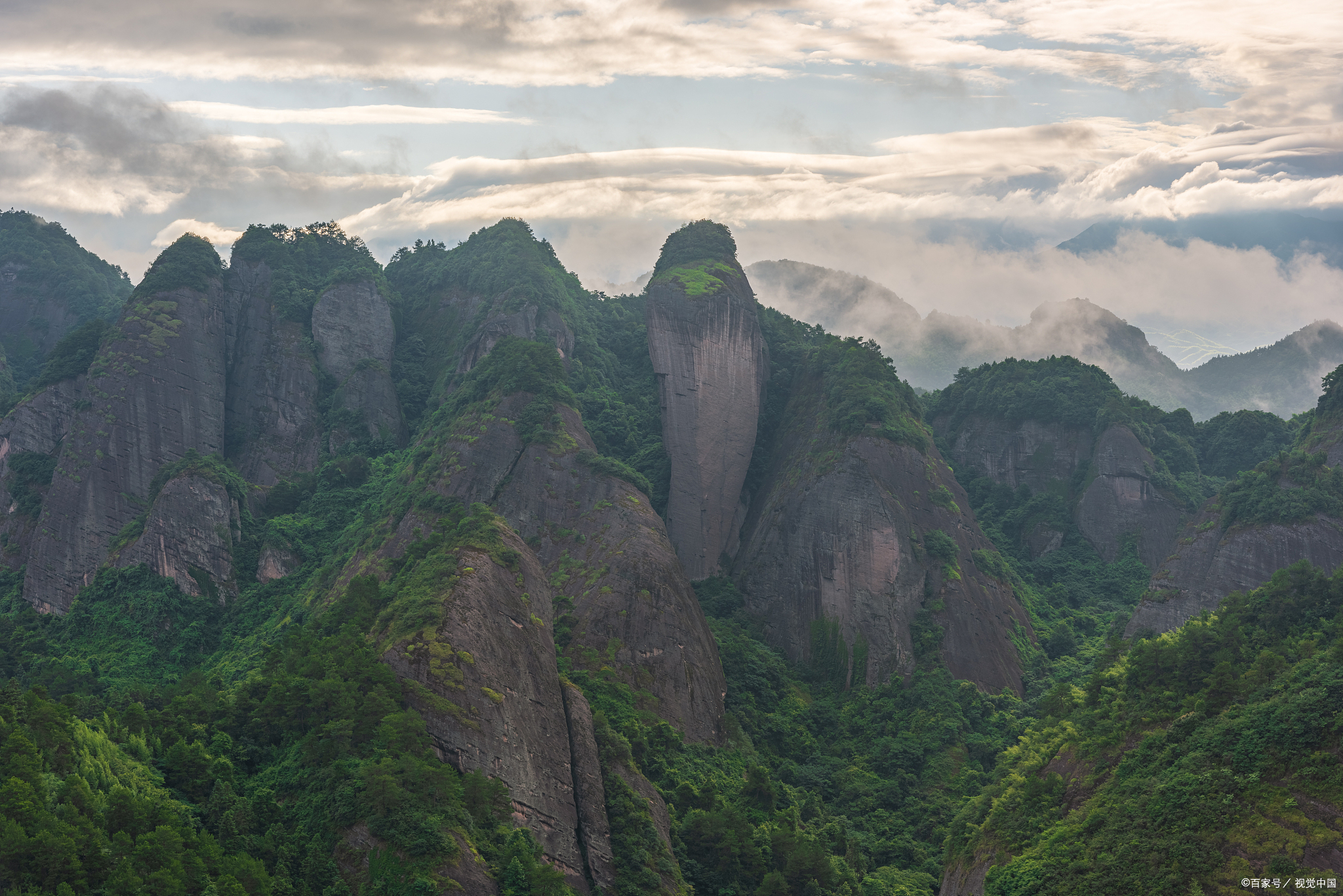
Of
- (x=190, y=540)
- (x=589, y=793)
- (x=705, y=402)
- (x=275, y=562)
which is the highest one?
(x=705, y=402)

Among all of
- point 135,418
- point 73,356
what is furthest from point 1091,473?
point 73,356

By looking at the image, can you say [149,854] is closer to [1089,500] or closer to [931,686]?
[931,686]

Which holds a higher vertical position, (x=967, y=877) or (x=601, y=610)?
(x=601, y=610)

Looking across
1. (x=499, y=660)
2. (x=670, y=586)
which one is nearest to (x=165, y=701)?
(x=499, y=660)

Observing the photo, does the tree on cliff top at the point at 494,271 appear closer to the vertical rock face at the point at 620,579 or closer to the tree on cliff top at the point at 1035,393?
the vertical rock face at the point at 620,579

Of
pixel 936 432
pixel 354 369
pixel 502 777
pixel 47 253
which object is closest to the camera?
pixel 502 777

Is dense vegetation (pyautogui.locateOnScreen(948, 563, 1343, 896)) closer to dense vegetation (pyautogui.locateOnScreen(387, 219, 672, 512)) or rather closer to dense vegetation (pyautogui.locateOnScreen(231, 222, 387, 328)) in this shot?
dense vegetation (pyautogui.locateOnScreen(387, 219, 672, 512))

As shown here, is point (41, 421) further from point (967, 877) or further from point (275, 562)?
point (967, 877)
